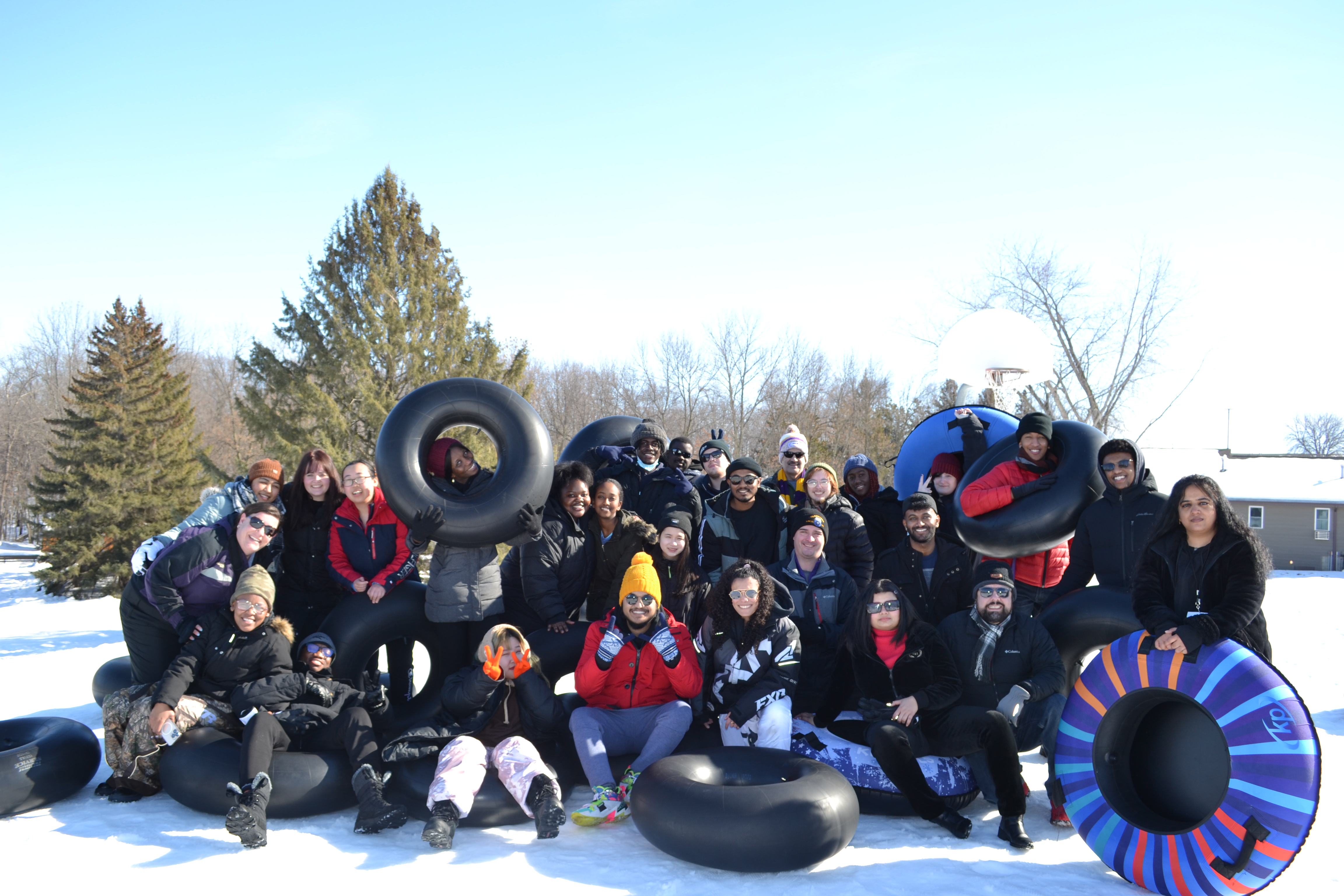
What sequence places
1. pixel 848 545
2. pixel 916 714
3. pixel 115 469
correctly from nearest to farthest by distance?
pixel 916 714, pixel 848 545, pixel 115 469

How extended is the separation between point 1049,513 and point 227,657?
4255 mm

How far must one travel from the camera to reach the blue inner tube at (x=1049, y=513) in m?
4.91

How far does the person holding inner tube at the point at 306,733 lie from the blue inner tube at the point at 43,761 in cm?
75

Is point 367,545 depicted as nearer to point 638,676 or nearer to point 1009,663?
point 638,676

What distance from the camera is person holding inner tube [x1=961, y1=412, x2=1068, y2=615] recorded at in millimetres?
5148

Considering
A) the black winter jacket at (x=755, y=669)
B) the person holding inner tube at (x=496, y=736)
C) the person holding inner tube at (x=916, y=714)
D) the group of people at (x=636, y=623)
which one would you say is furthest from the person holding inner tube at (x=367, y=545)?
the person holding inner tube at (x=916, y=714)

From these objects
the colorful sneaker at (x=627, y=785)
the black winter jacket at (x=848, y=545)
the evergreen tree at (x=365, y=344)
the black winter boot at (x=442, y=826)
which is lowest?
the black winter boot at (x=442, y=826)

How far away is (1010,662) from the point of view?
4.20 m

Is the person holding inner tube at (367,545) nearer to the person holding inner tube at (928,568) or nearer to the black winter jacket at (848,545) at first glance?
the black winter jacket at (848,545)

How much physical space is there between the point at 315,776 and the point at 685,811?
168cm

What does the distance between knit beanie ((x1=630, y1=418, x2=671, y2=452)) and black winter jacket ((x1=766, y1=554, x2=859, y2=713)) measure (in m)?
1.49

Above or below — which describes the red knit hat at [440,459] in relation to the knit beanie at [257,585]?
above

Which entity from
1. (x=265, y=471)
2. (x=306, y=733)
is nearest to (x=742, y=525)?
(x=306, y=733)

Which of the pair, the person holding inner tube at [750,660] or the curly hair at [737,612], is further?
the curly hair at [737,612]
